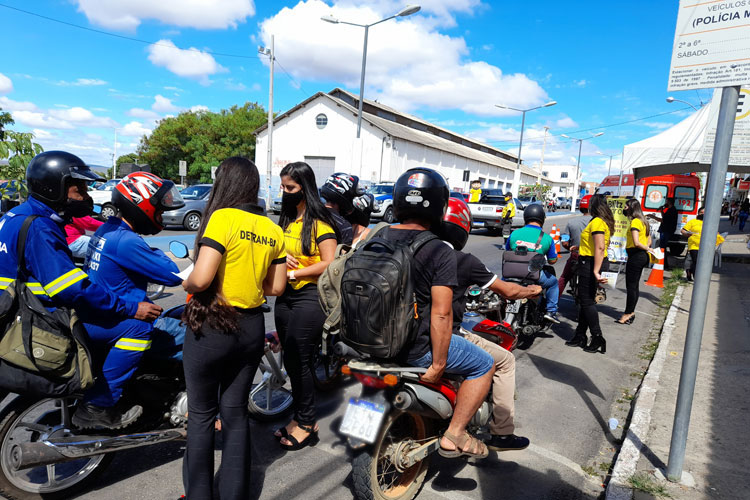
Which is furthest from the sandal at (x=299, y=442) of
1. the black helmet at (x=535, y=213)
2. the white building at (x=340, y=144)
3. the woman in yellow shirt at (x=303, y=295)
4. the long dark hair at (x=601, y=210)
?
the white building at (x=340, y=144)

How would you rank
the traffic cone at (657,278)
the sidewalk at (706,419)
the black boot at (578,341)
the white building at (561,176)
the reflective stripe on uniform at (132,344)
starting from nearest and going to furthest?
the reflective stripe on uniform at (132,344), the sidewalk at (706,419), the black boot at (578,341), the traffic cone at (657,278), the white building at (561,176)

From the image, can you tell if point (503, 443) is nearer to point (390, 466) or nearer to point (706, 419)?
point (390, 466)

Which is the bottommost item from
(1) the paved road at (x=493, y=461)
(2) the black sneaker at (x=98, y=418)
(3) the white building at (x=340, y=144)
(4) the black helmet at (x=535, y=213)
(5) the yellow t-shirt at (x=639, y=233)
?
(1) the paved road at (x=493, y=461)

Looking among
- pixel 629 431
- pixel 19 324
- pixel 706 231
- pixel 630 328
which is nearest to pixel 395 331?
pixel 19 324

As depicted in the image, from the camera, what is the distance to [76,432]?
257cm

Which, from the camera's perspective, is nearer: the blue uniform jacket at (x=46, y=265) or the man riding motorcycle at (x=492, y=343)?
the blue uniform jacket at (x=46, y=265)

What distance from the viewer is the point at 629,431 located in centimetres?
365

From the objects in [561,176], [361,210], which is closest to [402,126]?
[361,210]

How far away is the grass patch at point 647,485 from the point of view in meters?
2.89

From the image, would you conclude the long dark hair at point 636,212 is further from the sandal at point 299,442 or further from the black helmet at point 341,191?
the sandal at point 299,442

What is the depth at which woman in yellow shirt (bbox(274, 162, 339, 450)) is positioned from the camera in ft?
10.2

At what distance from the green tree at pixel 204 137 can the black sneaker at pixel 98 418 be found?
43.2 m

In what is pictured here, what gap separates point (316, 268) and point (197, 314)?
98 centimetres

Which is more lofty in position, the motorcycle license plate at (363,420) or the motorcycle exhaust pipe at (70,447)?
the motorcycle license plate at (363,420)
